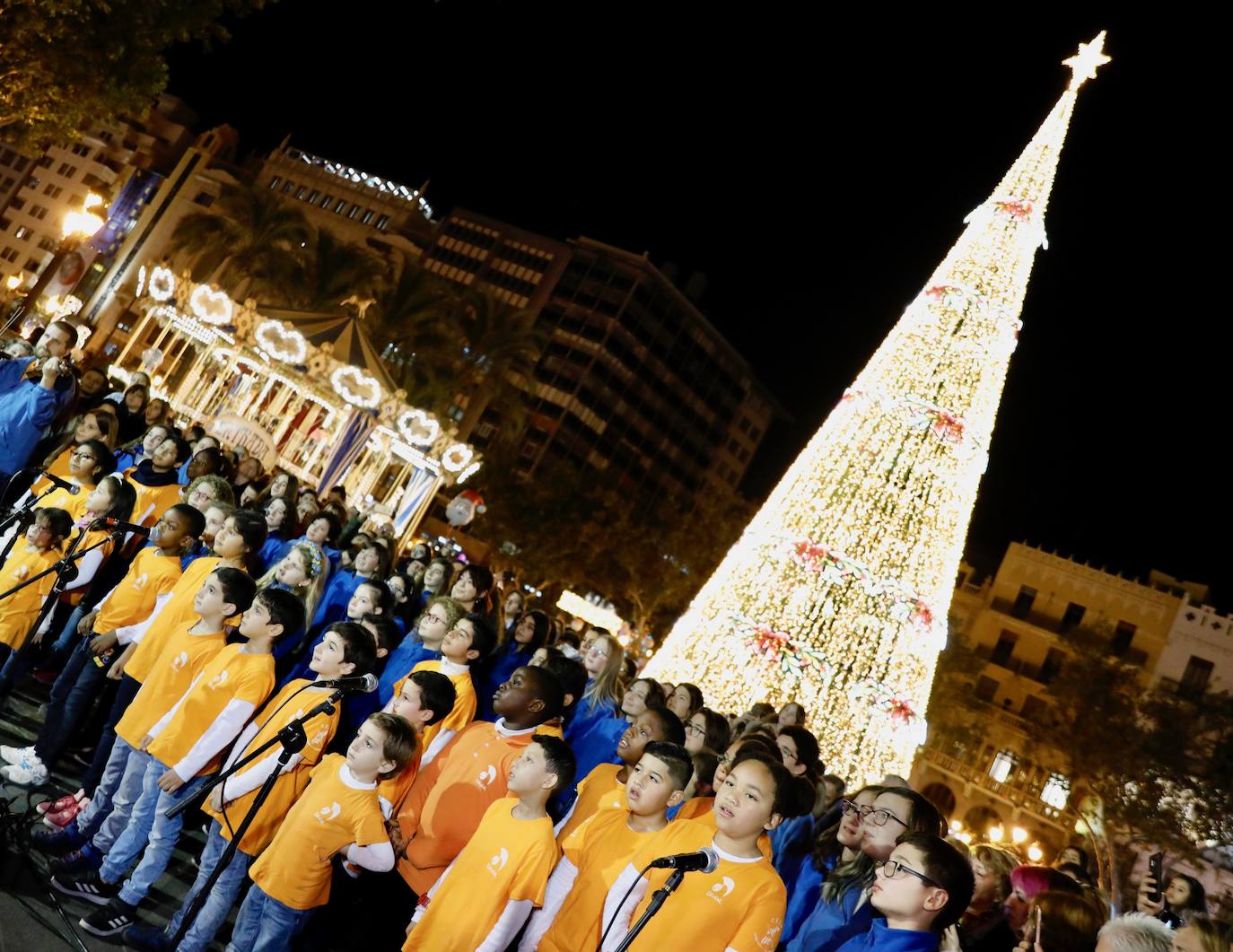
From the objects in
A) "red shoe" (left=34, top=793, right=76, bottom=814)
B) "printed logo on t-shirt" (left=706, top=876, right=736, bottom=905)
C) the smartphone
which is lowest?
"red shoe" (left=34, top=793, right=76, bottom=814)

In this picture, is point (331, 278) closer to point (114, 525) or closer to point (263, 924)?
point (114, 525)

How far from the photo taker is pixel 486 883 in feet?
11.4

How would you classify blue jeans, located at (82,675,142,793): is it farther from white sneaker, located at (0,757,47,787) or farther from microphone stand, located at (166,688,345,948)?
microphone stand, located at (166,688,345,948)

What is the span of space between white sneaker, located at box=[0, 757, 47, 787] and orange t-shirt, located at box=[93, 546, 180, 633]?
78cm

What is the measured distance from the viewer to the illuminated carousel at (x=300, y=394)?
18.1 metres

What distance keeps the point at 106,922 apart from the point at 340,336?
666 inches

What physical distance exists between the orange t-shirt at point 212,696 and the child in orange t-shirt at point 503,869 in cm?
134

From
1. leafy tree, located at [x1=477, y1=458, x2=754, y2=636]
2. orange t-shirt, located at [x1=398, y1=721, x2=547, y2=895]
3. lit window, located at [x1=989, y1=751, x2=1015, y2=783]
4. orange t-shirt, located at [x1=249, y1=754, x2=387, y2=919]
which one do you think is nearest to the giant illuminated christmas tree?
orange t-shirt, located at [x1=398, y1=721, x2=547, y2=895]

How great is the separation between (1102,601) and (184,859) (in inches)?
1509

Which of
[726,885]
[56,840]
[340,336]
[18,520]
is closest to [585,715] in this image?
[726,885]

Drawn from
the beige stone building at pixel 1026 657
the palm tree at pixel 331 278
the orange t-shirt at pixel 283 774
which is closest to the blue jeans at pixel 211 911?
the orange t-shirt at pixel 283 774

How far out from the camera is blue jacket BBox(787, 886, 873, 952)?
12.1 ft

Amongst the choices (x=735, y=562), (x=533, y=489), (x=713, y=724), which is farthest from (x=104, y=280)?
(x=713, y=724)

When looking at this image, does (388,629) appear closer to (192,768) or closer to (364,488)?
(192,768)
